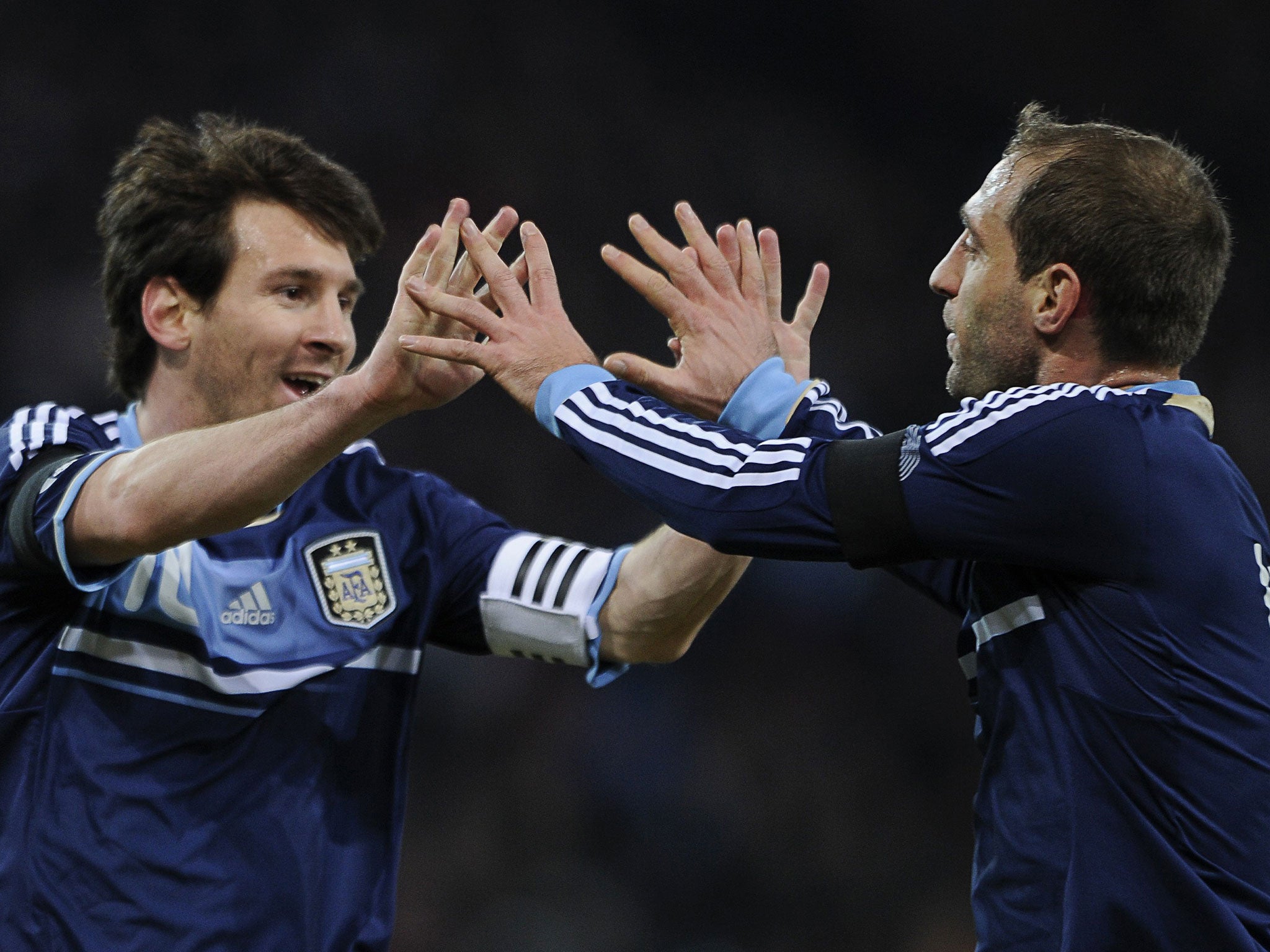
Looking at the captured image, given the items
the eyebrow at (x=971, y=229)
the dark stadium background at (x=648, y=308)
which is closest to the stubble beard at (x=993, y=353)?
the eyebrow at (x=971, y=229)

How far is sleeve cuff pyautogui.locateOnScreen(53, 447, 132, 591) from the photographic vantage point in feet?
7.30

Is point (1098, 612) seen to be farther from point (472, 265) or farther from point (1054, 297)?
point (472, 265)

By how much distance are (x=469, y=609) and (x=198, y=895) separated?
0.78 meters

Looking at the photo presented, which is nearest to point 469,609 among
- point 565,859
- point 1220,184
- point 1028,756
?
point 1028,756

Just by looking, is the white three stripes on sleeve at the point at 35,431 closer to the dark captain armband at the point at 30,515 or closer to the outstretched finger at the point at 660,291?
the dark captain armband at the point at 30,515

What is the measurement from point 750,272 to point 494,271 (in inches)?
19.0

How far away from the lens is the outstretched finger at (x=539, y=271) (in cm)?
226

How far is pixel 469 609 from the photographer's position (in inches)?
110

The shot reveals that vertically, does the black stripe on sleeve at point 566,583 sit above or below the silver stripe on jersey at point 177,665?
above

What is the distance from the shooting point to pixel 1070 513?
186 centimetres

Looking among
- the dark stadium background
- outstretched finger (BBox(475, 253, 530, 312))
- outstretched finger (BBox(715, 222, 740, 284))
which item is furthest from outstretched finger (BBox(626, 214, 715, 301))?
the dark stadium background

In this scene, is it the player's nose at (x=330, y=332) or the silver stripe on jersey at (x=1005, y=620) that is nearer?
the silver stripe on jersey at (x=1005, y=620)

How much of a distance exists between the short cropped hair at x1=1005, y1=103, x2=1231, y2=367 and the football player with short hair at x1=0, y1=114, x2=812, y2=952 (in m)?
0.89

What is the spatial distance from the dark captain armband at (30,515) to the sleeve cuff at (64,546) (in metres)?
0.03
